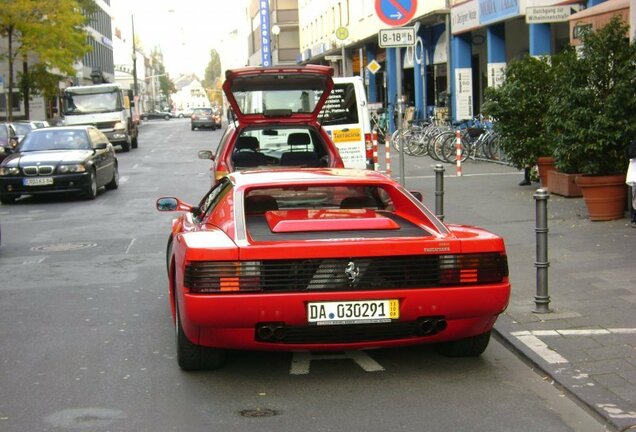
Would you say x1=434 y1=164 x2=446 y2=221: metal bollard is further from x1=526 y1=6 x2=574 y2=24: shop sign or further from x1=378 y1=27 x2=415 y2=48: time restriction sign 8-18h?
x1=526 y1=6 x2=574 y2=24: shop sign

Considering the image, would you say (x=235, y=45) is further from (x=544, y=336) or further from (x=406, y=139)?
(x=544, y=336)

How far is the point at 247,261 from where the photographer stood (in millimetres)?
5566

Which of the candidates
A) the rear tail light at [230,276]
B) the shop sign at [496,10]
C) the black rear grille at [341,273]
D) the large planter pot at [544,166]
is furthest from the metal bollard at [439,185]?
the shop sign at [496,10]

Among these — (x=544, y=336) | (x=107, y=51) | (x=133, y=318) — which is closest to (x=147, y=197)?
(x=133, y=318)

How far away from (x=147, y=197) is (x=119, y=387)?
44.9ft

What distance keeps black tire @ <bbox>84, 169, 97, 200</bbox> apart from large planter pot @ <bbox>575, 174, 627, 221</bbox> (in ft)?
32.2

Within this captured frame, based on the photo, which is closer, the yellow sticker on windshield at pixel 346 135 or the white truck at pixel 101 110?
the yellow sticker on windshield at pixel 346 135

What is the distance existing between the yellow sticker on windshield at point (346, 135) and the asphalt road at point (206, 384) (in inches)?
357

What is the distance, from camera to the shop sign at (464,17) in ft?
102

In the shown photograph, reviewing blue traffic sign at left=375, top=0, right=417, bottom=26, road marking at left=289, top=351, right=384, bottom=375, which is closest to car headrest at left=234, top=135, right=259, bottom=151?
blue traffic sign at left=375, top=0, right=417, bottom=26

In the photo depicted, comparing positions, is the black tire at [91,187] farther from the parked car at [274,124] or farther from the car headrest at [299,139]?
the car headrest at [299,139]

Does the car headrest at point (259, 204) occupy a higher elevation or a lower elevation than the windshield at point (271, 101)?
lower

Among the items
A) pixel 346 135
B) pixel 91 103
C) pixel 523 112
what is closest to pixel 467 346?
pixel 523 112

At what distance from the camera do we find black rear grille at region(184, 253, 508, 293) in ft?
18.3
